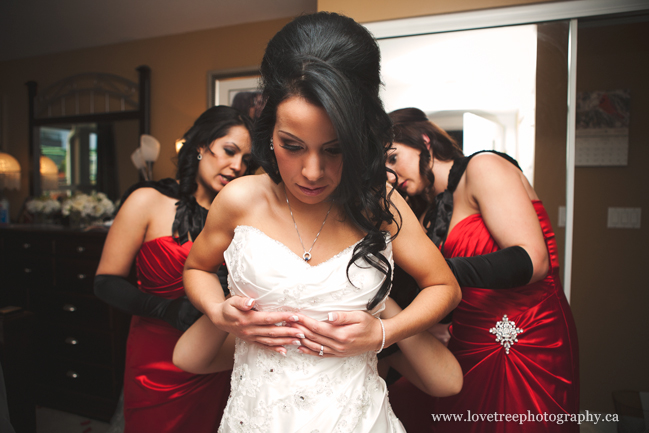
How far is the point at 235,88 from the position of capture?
3.59 meters

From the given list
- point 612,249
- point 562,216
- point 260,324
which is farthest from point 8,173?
point 612,249

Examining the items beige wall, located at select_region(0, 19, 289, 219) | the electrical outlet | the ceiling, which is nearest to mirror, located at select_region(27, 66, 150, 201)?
beige wall, located at select_region(0, 19, 289, 219)

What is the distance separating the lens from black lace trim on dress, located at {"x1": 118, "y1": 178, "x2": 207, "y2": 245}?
1755 millimetres

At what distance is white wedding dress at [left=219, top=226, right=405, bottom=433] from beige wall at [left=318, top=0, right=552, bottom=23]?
178 centimetres

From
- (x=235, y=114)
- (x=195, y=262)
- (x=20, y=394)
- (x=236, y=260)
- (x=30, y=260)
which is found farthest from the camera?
(x=30, y=260)

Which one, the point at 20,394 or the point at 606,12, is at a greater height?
the point at 606,12

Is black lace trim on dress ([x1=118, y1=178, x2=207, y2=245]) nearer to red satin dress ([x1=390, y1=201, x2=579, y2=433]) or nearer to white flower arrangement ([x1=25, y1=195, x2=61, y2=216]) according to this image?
red satin dress ([x1=390, y1=201, x2=579, y2=433])

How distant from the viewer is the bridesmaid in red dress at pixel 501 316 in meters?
1.34

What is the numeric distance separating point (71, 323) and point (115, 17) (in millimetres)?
2832

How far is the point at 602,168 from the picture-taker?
289cm

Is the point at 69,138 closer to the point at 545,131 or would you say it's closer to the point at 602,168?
the point at 545,131

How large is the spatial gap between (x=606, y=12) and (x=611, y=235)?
175 cm

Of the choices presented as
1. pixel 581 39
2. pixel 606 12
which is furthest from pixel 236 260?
pixel 581 39

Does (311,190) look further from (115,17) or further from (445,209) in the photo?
(115,17)
